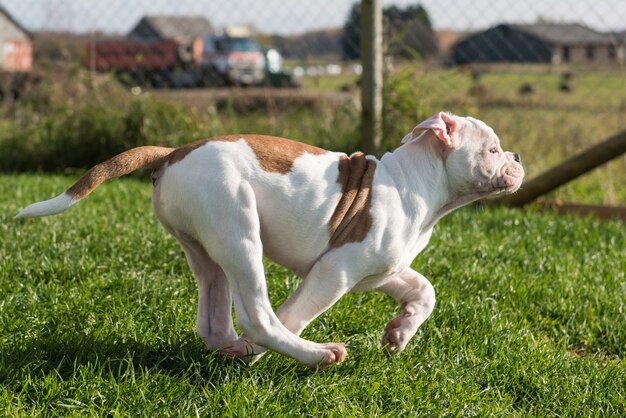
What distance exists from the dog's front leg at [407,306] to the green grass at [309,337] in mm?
82

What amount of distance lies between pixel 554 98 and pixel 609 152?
288 centimetres

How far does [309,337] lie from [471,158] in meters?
0.94

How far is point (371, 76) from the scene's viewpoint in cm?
670

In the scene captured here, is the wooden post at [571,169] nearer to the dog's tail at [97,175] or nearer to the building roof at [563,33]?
the building roof at [563,33]

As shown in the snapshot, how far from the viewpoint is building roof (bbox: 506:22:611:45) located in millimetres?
7207

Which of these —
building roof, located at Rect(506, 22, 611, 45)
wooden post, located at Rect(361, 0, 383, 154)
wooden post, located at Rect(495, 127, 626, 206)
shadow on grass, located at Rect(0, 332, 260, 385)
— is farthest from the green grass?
building roof, located at Rect(506, 22, 611, 45)

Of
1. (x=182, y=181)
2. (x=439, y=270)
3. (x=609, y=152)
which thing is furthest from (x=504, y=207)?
(x=182, y=181)

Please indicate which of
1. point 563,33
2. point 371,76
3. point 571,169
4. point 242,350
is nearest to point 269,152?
point 242,350

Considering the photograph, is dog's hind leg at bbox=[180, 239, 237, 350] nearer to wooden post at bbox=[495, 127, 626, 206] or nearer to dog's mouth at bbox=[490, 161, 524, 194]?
dog's mouth at bbox=[490, 161, 524, 194]

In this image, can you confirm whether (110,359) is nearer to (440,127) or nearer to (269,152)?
(269,152)

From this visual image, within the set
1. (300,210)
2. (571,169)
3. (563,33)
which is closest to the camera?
(300,210)

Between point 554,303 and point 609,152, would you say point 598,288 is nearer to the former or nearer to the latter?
point 554,303

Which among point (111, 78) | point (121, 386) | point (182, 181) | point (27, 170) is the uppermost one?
point (182, 181)

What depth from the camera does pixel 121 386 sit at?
263 centimetres
